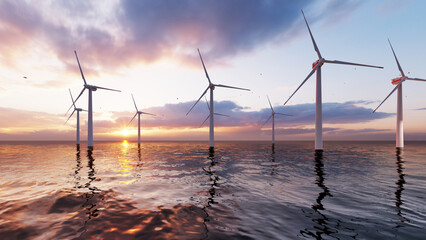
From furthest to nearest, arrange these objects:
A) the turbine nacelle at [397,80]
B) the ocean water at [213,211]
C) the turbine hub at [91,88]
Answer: the turbine hub at [91,88] < the turbine nacelle at [397,80] < the ocean water at [213,211]

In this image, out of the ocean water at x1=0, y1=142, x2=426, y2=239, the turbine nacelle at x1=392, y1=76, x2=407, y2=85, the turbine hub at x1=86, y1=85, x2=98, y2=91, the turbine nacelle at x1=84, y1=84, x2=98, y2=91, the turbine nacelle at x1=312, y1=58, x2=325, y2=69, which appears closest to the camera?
the ocean water at x1=0, y1=142, x2=426, y2=239

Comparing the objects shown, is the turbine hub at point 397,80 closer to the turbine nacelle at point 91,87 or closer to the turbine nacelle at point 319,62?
the turbine nacelle at point 319,62

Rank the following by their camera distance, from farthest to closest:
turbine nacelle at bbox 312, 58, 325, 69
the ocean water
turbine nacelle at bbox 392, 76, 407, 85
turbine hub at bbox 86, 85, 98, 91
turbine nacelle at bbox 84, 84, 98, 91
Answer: turbine hub at bbox 86, 85, 98, 91
turbine nacelle at bbox 84, 84, 98, 91
turbine nacelle at bbox 392, 76, 407, 85
turbine nacelle at bbox 312, 58, 325, 69
the ocean water

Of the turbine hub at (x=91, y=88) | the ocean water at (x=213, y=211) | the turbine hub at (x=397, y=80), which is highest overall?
the turbine hub at (x=397, y=80)

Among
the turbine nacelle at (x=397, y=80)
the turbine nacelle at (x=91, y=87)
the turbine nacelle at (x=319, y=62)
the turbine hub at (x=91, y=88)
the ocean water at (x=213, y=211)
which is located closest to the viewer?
the ocean water at (x=213, y=211)

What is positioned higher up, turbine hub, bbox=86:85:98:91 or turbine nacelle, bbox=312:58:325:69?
turbine nacelle, bbox=312:58:325:69

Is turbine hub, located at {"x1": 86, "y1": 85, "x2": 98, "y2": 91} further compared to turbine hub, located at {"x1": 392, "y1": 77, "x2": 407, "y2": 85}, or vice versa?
turbine hub, located at {"x1": 86, "y1": 85, "x2": 98, "y2": 91}

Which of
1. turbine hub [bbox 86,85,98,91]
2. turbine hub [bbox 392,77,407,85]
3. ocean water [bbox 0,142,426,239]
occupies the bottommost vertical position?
ocean water [bbox 0,142,426,239]

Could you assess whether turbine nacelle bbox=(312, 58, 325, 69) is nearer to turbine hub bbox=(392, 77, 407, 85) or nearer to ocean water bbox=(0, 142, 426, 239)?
turbine hub bbox=(392, 77, 407, 85)

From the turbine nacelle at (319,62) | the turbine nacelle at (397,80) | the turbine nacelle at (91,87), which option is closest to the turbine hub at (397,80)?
the turbine nacelle at (397,80)

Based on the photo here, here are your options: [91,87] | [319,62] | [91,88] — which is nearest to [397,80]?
[319,62]

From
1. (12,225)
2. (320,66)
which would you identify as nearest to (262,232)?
(12,225)

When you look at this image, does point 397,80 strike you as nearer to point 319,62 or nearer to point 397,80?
point 397,80

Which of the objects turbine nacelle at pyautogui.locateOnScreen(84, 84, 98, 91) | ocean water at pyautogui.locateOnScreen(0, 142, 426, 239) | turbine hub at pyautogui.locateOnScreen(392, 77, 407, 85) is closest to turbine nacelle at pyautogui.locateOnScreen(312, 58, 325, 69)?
turbine hub at pyautogui.locateOnScreen(392, 77, 407, 85)
